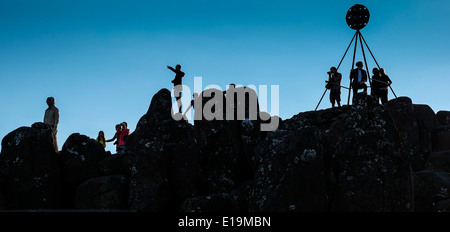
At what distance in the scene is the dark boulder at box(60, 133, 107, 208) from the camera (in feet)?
64.0

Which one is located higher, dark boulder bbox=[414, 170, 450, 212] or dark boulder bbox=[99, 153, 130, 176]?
dark boulder bbox=[99, 153, 130, 176]

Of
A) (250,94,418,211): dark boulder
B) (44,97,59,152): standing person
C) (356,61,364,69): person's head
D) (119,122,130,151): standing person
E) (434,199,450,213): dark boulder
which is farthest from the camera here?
(119,122,130,151): standing person

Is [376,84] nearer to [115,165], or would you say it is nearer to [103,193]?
[115,165]

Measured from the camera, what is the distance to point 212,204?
49.5 ft

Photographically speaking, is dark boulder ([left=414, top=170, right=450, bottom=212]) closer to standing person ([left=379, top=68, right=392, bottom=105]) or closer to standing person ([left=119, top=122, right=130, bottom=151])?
standing person ([left=379, top=68, right=392, bottom=105])

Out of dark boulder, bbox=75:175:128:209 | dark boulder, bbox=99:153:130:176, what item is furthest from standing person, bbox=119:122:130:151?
dark boulder, bbox=75:175:128:209

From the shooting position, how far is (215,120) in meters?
18.8

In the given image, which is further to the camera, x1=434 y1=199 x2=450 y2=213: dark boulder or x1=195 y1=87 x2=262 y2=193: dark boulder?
x1=195 y1=87 x2=262 y2=193: dark boulder

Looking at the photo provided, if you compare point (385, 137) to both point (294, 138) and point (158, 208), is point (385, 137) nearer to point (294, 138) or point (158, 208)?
point (294, 138)

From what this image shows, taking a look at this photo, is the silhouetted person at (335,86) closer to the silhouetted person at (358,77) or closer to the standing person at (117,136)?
the silhouetted person at (358,77)

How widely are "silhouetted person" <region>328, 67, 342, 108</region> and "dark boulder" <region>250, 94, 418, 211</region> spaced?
287 inches

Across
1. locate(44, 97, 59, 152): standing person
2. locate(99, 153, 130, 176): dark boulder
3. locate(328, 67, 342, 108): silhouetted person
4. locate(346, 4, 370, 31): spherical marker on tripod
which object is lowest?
locate(99, 153, 130, 176): dark boulder

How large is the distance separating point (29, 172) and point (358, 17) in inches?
507
